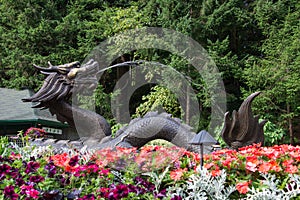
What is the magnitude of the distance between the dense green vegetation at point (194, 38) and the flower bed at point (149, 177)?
916cm

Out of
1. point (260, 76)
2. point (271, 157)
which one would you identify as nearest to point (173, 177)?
point (271, 157)

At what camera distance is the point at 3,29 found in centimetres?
1573

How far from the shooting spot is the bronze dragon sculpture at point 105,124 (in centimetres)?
464

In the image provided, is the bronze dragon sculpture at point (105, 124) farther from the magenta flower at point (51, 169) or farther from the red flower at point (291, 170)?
the magenta flower at point (51, 169)

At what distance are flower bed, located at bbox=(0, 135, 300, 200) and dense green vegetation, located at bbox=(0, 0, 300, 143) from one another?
30.0ft

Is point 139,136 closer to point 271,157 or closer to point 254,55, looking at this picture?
point 271,157

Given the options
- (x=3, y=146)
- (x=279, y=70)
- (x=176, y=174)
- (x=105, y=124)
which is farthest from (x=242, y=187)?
(x=279, y=70)

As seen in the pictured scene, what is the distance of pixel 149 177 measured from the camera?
256 cm

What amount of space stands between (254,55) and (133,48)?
471 centimetres

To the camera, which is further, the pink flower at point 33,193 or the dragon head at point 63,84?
the dragon head at point 63,84

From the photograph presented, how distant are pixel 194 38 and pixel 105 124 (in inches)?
361

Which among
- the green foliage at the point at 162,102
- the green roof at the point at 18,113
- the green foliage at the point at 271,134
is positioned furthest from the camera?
the green foliage at the point at 162,102

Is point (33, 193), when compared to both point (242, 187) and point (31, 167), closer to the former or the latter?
point (31, 167)

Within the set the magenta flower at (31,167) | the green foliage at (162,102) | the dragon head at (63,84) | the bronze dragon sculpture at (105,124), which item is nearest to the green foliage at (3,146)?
the magenta flower at (31,167)
